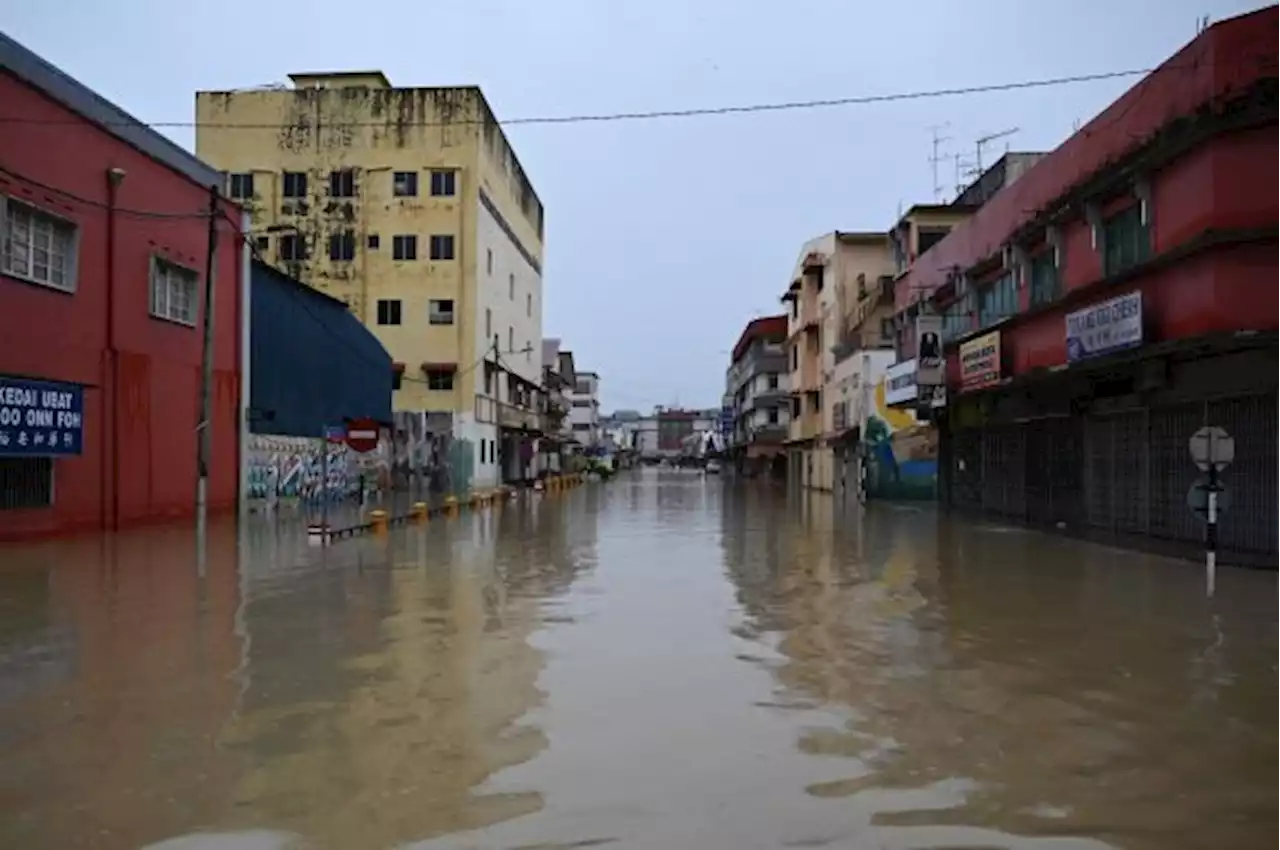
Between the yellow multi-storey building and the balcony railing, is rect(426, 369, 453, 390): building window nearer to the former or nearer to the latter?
the yellow multi-storey building

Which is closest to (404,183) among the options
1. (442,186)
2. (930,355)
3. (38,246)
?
(442,186)

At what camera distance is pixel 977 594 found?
1504cm

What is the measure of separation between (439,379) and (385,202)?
29.1 feet

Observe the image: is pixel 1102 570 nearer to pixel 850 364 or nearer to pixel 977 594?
pixel 977 594

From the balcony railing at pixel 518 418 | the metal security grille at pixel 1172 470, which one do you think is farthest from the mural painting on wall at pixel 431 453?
the metal security grille at pixel 1172 470

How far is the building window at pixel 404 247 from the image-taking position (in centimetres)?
5622

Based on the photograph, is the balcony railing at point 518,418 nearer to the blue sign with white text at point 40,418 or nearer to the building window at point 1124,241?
the blue sign with white text at point 40,418

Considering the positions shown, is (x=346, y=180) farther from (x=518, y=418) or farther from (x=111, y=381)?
(x=111, y=381)

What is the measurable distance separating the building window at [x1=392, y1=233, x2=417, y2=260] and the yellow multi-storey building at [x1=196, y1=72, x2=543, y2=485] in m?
0.05

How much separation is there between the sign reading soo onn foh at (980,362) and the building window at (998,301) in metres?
0.71

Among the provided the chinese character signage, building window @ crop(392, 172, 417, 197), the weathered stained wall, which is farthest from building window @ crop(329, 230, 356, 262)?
the chinese character signage

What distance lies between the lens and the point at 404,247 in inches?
2218

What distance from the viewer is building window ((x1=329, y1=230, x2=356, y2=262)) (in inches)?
2227

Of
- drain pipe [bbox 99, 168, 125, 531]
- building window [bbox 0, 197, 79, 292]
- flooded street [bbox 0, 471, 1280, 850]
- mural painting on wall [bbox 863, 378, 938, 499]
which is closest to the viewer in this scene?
flooded street [bbox 0, 471, 1280, 850]
